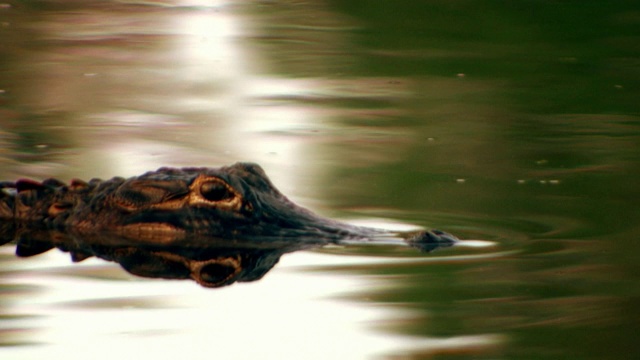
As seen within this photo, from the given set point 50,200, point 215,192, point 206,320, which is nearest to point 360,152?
point 50,200

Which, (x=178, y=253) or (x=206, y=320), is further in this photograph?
(x=178, y=253)

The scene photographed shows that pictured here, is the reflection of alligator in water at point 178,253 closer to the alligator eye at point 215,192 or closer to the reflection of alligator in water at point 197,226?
the reflection of alligator in water at point 197,226

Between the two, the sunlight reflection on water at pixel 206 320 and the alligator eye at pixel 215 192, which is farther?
the alligator eye at pixel 215 192

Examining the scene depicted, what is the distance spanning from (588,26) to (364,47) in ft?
8.70

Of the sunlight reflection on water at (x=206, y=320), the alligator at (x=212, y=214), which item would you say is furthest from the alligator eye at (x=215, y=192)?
the sunlight reflection on water at (x=206, y=320)

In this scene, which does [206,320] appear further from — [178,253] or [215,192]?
[215,192]

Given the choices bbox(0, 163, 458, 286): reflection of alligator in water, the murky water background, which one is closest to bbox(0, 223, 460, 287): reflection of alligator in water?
bbox(0, 163, 458, 286): reflection of alligator in water

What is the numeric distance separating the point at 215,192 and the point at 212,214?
0.36 ft

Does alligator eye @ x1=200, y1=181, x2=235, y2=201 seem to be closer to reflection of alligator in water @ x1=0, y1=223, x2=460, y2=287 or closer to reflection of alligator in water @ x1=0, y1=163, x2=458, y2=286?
reflection of alligator in water @ x1=0, y1=163, x2=458, y2=286

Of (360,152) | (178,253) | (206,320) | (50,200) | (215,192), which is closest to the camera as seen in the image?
(206,320)

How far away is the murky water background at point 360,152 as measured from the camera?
5430 millimetres

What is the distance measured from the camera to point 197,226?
279 inches

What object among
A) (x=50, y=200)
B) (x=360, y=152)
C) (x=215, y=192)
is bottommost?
(x=360, y=152)

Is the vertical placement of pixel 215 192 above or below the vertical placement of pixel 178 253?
above
